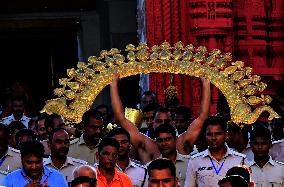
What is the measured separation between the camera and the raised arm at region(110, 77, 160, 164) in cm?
966

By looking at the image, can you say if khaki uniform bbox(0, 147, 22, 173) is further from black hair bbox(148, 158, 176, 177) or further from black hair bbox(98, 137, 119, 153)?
black hair bbox(148, 158, 176, 177)

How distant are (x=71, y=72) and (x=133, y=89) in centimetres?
783

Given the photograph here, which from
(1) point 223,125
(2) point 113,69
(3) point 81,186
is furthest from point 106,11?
(3) point 81,186

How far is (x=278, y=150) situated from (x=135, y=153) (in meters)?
1.64

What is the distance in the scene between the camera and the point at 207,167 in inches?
361

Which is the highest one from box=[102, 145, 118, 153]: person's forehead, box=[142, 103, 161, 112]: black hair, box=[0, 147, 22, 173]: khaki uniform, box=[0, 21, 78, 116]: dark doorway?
box=[0, 21, 78, 116]: dark doorway

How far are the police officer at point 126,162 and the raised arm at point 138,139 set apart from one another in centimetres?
17

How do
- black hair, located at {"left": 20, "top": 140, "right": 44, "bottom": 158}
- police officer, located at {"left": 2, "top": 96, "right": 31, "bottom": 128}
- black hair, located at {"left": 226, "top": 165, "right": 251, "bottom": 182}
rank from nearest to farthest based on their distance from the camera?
black hair, located at {"left": 226, "top": 165, "right": 251, "bottom": 182} < black hair, located at {"left": 20, "top": 140, "right": 44, "bottom": 158} < police officer, located at {"left": 2, "top": 96, "right": 31, "bottom": 128}

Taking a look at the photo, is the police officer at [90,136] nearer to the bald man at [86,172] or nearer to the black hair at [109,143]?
the black hair at [109,143]

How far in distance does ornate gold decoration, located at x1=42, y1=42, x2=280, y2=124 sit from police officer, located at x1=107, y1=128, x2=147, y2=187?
0.81 metres

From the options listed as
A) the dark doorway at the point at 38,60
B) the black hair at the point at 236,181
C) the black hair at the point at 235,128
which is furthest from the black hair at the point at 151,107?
the dark doorway at the point at 38,60

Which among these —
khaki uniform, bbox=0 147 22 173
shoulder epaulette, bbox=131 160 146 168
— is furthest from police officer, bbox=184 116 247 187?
khaki uniform, bbox=0 147 22 173

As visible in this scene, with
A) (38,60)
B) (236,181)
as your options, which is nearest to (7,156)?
(236,181)

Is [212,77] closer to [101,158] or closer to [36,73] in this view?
[101,158]
